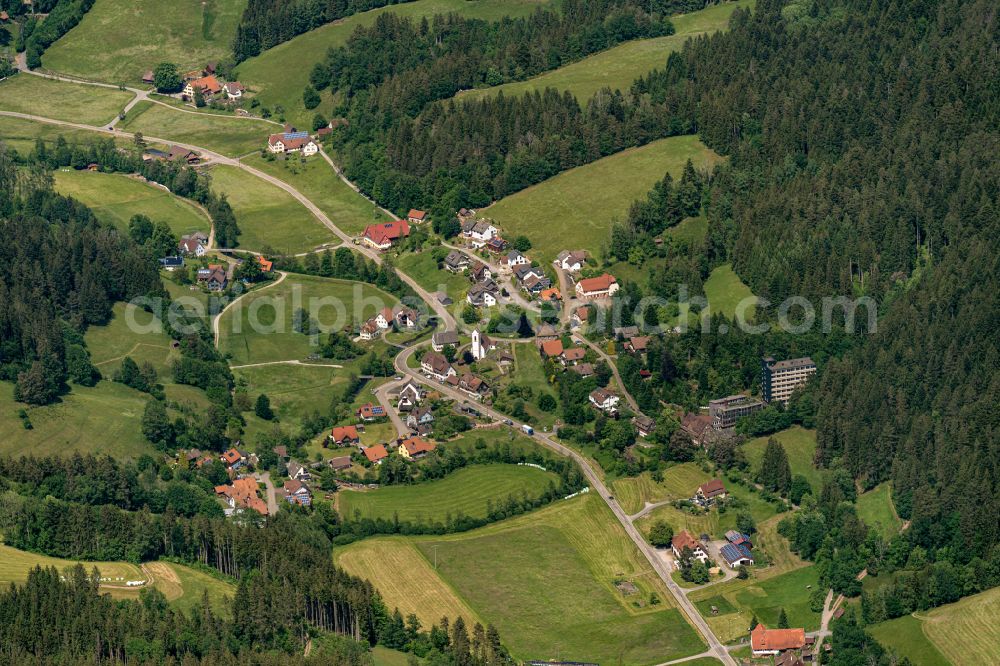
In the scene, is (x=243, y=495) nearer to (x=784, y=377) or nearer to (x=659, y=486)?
(x=659, y=486)

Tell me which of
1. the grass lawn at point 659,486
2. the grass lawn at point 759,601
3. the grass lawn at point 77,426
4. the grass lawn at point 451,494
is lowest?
the grass lawn at point 759,601

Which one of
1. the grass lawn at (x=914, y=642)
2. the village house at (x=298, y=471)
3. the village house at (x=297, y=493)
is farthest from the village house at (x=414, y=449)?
the grass lawn at (x=914, y=642)

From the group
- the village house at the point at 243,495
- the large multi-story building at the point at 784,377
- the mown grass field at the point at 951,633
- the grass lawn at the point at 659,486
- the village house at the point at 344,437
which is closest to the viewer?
the mown grass field at the point at 951,633

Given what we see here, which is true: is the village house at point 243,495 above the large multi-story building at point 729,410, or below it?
above

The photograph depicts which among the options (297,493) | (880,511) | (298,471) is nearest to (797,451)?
(880,511)

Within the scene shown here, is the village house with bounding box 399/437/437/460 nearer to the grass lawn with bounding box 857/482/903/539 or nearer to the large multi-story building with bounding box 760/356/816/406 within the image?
the large multi-story building with bounding box 760/356/816/406

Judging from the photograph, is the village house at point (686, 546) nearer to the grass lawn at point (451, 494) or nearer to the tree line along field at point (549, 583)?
the tree line along field at point (549, 583)

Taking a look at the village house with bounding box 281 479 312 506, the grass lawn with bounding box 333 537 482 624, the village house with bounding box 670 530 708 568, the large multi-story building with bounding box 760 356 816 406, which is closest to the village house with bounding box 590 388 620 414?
the large multi-story building with bounding box 760 356 816 406
